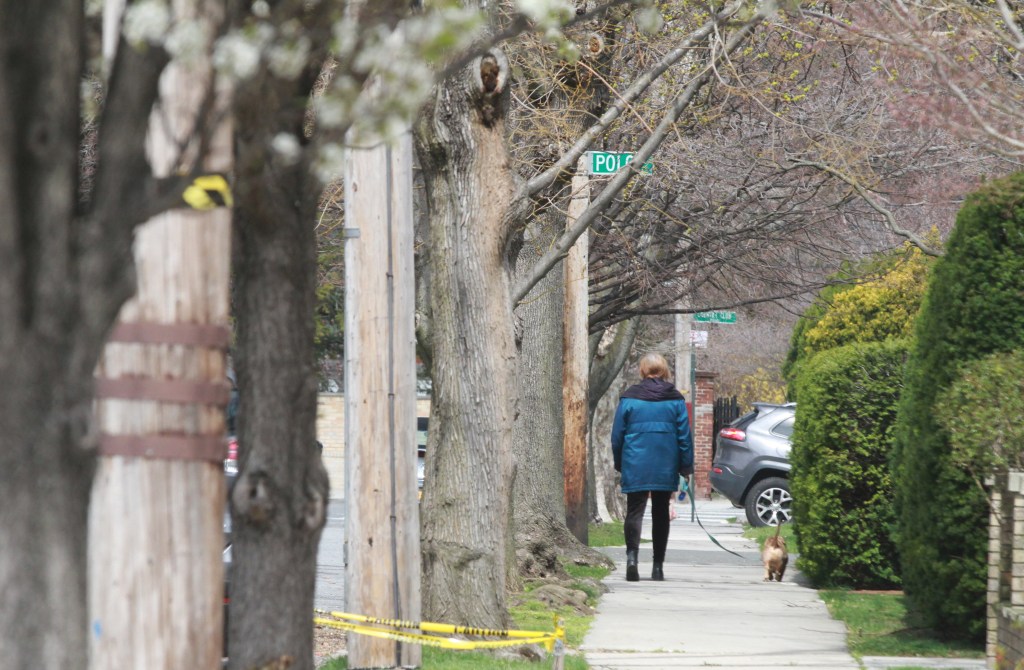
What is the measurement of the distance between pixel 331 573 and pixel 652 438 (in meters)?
3.24

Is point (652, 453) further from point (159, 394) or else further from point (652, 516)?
point (159, 394)

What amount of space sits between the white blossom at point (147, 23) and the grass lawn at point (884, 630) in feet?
21.4

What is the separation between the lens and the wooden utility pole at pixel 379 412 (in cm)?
693

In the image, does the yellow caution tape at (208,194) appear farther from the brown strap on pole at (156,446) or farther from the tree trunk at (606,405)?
the tree trunk at (606,405)

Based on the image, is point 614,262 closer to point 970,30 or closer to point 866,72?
point 866,72

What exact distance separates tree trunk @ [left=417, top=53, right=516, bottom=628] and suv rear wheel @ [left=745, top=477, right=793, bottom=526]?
12.1 metres

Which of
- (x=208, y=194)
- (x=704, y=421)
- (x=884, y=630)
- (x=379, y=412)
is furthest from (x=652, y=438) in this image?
(x=704, y=421)

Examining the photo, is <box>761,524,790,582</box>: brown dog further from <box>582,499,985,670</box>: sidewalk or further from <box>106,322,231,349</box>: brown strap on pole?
<box>106,322,231,349</box>: brown strap on pole

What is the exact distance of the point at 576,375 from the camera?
14906mm

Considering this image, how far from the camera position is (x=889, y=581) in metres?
11.4

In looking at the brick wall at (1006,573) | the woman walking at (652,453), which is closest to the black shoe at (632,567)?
the woman walking at (652,453)

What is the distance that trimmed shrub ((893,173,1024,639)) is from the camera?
7.80 metres

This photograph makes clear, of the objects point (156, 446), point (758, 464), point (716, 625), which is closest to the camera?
point (156, 446)

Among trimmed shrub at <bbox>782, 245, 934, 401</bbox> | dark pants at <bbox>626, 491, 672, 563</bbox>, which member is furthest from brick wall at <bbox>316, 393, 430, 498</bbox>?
dark pants at <bbox>626, 491, 672, 563</bbox>
